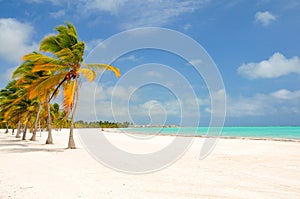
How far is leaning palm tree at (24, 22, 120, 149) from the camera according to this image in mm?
14734

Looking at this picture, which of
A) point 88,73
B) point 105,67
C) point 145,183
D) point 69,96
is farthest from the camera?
point 105,67

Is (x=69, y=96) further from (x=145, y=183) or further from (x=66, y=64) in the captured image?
(x=145, y=183)

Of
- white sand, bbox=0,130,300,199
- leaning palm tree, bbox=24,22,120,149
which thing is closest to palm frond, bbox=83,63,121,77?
leaning palm tree, bbox=24,22,120,149

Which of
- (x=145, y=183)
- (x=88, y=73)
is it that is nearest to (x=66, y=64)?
(x=88, y=73)

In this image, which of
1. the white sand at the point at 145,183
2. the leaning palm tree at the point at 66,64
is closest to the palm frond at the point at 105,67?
the leaning palm tree at the point at 66,64

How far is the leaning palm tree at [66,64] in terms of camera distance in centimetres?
1473

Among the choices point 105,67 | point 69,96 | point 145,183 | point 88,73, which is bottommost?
point 145,183

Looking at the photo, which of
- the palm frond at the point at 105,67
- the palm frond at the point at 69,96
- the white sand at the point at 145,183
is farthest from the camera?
the palm frond at the point at 105,67

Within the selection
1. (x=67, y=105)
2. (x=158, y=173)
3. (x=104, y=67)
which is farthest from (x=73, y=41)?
(x=158, y=173)

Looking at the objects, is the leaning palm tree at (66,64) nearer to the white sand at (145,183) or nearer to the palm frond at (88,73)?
the palm frond at (88,73)

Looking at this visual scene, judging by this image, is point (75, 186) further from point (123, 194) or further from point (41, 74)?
point (41, 74)

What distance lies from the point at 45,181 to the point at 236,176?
500 centimetres

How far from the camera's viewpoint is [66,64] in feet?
50.8

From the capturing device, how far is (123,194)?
5.30 m
